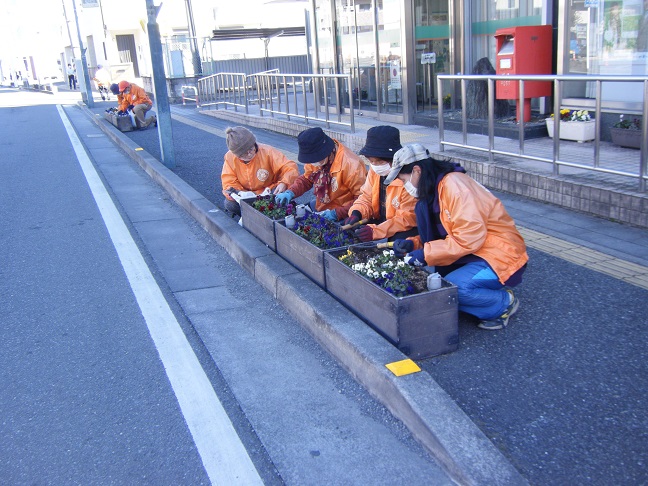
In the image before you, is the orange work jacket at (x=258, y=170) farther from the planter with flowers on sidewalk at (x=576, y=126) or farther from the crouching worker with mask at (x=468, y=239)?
the planter with flowers on sidewalk at (x=576, y=126)

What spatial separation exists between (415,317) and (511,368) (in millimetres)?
621

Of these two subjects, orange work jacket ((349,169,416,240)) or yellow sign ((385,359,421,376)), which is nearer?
yellow sign ((385,359,421,376))

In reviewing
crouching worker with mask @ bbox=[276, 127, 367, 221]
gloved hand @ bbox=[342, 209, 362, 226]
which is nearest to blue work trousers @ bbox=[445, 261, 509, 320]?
gloved hand @ bbox=[342, 209, 362, 226]

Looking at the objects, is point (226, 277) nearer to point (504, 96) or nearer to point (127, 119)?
point (504, 96)

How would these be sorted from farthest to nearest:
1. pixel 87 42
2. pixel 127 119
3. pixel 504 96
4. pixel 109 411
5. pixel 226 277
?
pixel 87 42 → pixel 127 119 → pixel 504 96 → pixel 226 277 → pixel 109 411

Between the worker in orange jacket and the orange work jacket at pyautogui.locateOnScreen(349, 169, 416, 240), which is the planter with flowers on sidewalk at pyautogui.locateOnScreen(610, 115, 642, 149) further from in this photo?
the worker in orange jacket

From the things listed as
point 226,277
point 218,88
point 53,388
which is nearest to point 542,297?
point 226,277

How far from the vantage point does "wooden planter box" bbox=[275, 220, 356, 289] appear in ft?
14.9

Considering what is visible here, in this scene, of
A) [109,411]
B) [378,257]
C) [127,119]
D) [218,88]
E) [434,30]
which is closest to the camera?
[109,411]

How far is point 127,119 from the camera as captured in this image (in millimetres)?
16203

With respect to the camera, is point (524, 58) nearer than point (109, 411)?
No

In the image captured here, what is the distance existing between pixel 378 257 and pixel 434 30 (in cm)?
884

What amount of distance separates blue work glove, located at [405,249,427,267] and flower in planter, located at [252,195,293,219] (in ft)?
5.86

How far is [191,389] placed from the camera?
12.1 feet
